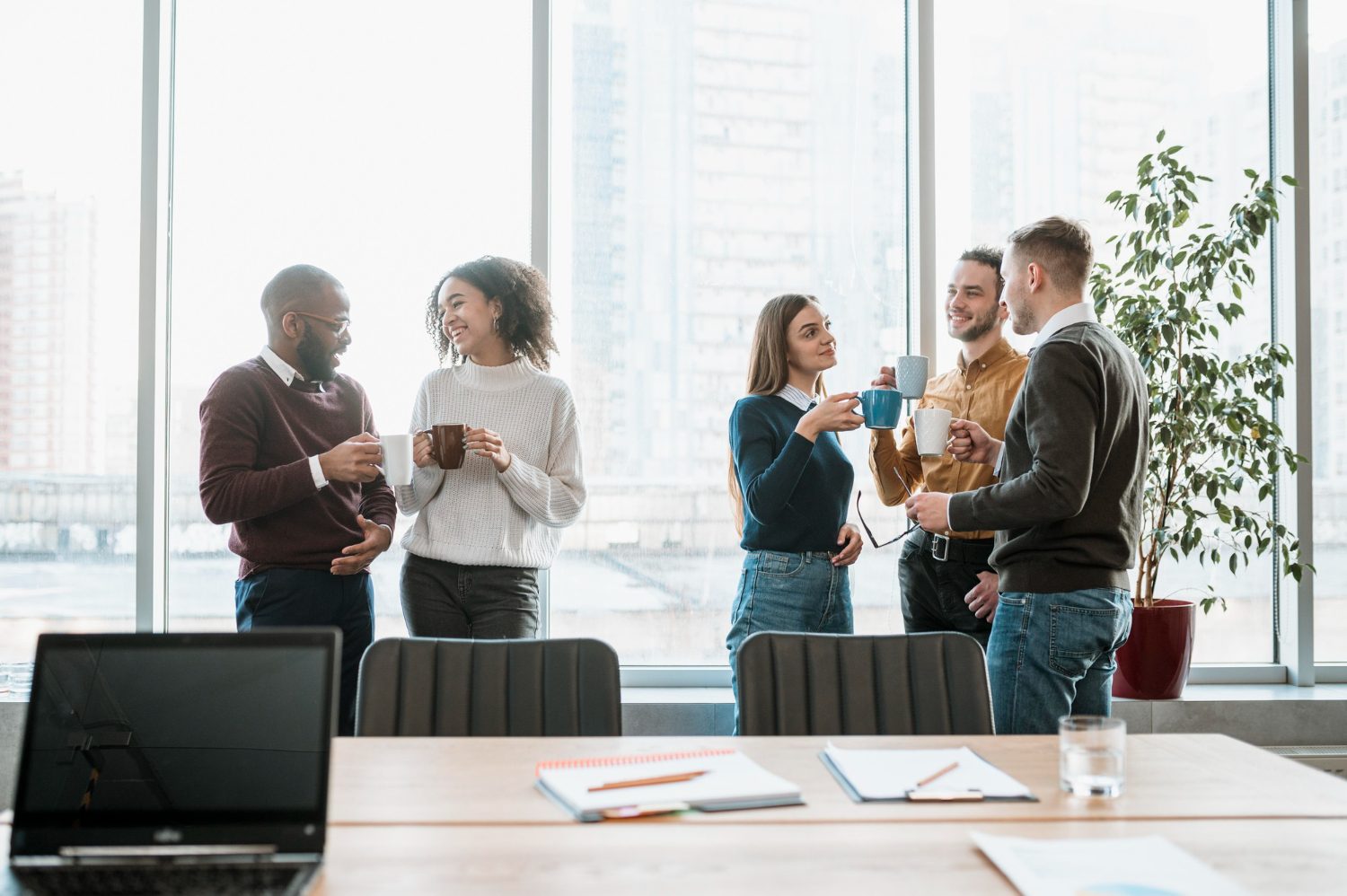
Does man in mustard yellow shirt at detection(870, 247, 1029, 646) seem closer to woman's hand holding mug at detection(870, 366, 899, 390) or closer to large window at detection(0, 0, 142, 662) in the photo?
woman's hand holding mug at detection(870, 366, 899, 390)

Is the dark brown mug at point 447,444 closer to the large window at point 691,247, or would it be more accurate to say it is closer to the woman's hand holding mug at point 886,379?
the woman's hand holding mug at point 886,379

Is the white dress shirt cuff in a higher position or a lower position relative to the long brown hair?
lower

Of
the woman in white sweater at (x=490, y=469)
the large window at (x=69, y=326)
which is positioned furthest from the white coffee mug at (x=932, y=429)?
the large window at (x=69, y=326)

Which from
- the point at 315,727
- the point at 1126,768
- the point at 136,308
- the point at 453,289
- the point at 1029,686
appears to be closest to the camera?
the point at 315,727

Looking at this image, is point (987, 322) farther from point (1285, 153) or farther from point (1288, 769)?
point (1285, 153)

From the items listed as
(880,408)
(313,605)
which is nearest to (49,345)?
(313,605)

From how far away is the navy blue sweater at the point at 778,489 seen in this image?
2.46 m

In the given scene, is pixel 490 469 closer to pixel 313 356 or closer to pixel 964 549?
pixel 313 356

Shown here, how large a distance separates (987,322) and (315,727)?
6.88 feet

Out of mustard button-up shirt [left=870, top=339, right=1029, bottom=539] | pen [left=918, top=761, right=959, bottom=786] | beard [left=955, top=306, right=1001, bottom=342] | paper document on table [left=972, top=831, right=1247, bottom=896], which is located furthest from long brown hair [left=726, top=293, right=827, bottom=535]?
paper document on table [left=972, top=831, right=1247, bottom=896]

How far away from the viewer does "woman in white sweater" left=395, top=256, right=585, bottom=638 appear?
2.42 m

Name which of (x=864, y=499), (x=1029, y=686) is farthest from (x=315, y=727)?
(x=864, y=499)

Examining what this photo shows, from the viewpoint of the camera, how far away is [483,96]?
3.49m

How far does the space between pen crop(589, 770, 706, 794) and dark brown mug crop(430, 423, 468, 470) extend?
3.91ft
